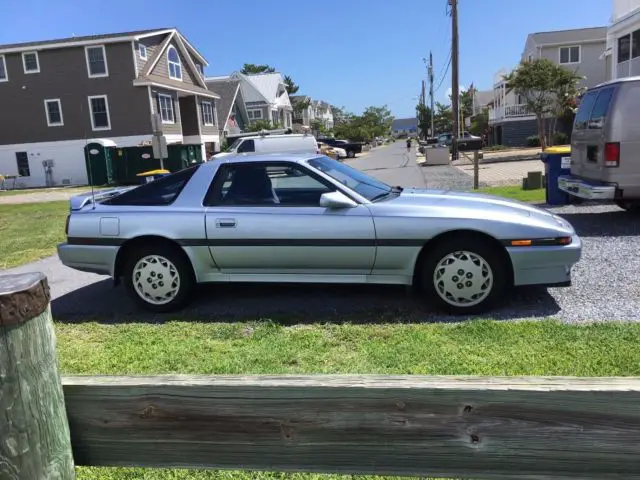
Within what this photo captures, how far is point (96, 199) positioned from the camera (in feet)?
19.9

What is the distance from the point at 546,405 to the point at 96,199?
549cm

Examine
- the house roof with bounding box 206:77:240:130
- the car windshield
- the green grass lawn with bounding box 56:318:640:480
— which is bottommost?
the green grass lawn with bounding box 56:318:640:480

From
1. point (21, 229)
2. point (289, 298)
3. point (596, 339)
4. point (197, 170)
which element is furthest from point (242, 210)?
point (21, 229)

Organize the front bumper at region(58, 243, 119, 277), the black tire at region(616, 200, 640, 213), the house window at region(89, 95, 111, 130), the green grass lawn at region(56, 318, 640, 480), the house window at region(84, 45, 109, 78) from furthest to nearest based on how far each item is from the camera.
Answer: the house window at region(89, 95, 111, 130) → the house window at region(84, 45, 109, 78) → the black tire at region(616, 200, 640, 213) → the front bumper at region(58, 243, 119, 277) → the green grass lawn at region(56, 318, 640, 480)

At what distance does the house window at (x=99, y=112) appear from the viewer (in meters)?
31.0

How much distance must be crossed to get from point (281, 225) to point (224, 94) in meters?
44.8

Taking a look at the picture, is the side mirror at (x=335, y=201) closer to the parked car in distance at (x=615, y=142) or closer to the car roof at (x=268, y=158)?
the car roof at (x=268, y=158)

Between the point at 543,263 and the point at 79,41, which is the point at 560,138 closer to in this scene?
the point at 79,41

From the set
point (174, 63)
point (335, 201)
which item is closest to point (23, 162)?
point (174, 63)

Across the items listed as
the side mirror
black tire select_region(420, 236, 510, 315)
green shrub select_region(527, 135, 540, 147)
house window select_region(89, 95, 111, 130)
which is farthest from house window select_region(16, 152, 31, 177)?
black tire select_region(420, 236, 510, 315)

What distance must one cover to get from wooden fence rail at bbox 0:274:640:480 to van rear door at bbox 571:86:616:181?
7749 mm

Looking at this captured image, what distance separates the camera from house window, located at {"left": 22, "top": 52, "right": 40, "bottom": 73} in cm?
3116

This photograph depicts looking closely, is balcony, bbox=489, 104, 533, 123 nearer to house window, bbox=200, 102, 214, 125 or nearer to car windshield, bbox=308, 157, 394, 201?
house window, bbox=200, 102, 214, 125

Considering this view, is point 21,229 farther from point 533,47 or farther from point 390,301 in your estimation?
point 533,47
